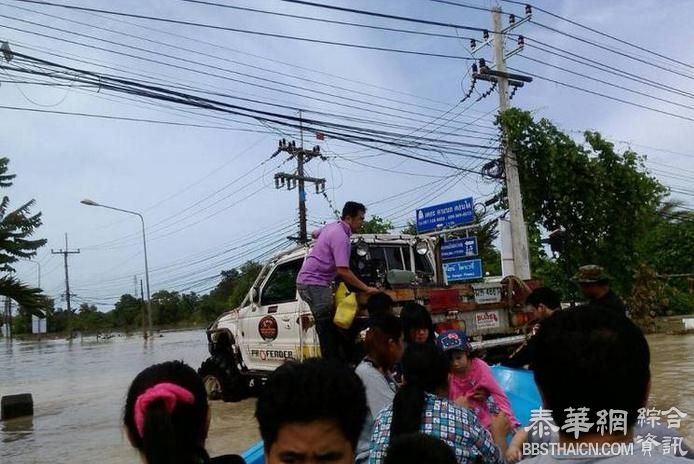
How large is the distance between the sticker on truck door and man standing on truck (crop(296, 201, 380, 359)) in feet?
7.46

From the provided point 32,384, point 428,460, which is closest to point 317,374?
point 428,460

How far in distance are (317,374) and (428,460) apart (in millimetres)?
403

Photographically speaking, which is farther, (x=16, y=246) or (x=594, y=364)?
(x=16, y=246)

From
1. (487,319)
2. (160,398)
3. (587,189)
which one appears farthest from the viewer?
(587,189)

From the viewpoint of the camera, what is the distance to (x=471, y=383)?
3.76m

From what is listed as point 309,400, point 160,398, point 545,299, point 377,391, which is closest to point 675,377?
point 545,299

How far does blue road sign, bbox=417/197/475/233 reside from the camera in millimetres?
14766

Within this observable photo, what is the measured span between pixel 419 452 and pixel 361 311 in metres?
4.84

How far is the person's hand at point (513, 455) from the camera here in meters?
2.58

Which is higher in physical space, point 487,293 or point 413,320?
point 487,293

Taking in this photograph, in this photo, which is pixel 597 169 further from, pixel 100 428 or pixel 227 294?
pixel 227 294

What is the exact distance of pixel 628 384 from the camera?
1480mm

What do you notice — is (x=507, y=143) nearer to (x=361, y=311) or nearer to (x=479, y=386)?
(x=361, y=311)

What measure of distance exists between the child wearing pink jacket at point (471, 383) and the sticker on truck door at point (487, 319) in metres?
Answer: 4.29
